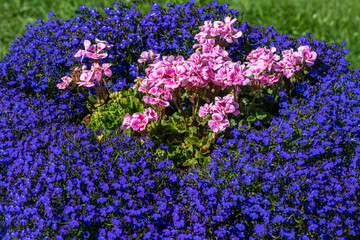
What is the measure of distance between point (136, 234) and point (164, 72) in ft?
4.42

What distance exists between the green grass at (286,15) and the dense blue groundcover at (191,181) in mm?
2864

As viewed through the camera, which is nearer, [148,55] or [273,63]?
[273,63]

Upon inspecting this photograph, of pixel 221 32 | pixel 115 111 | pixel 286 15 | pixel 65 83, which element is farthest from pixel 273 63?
pixel 286 15

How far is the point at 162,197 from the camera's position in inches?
129

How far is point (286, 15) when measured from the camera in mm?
7090

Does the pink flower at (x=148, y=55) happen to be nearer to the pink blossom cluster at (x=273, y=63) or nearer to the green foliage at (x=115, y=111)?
the green foliage at (x=115, y=111)

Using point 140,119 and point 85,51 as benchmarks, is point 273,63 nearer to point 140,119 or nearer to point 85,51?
point 140,119

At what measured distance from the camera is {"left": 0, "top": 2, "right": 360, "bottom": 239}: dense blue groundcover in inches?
122

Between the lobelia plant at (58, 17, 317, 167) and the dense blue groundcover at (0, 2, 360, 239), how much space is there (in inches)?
8.5

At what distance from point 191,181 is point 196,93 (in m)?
0.84

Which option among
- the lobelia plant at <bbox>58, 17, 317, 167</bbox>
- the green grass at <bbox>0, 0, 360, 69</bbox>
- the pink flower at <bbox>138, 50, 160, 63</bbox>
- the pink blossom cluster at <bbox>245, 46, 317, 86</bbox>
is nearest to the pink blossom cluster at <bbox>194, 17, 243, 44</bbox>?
the lobelia plant at <bbox>58, 17, 317, 167</bbox>

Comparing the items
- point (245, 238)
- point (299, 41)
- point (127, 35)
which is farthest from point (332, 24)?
point (245, 238)

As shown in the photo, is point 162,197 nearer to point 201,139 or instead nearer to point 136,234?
point 136,234

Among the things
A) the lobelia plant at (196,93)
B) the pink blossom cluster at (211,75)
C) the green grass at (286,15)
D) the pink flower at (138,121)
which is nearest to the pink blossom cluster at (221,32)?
the lobelia plant at (196,93)
